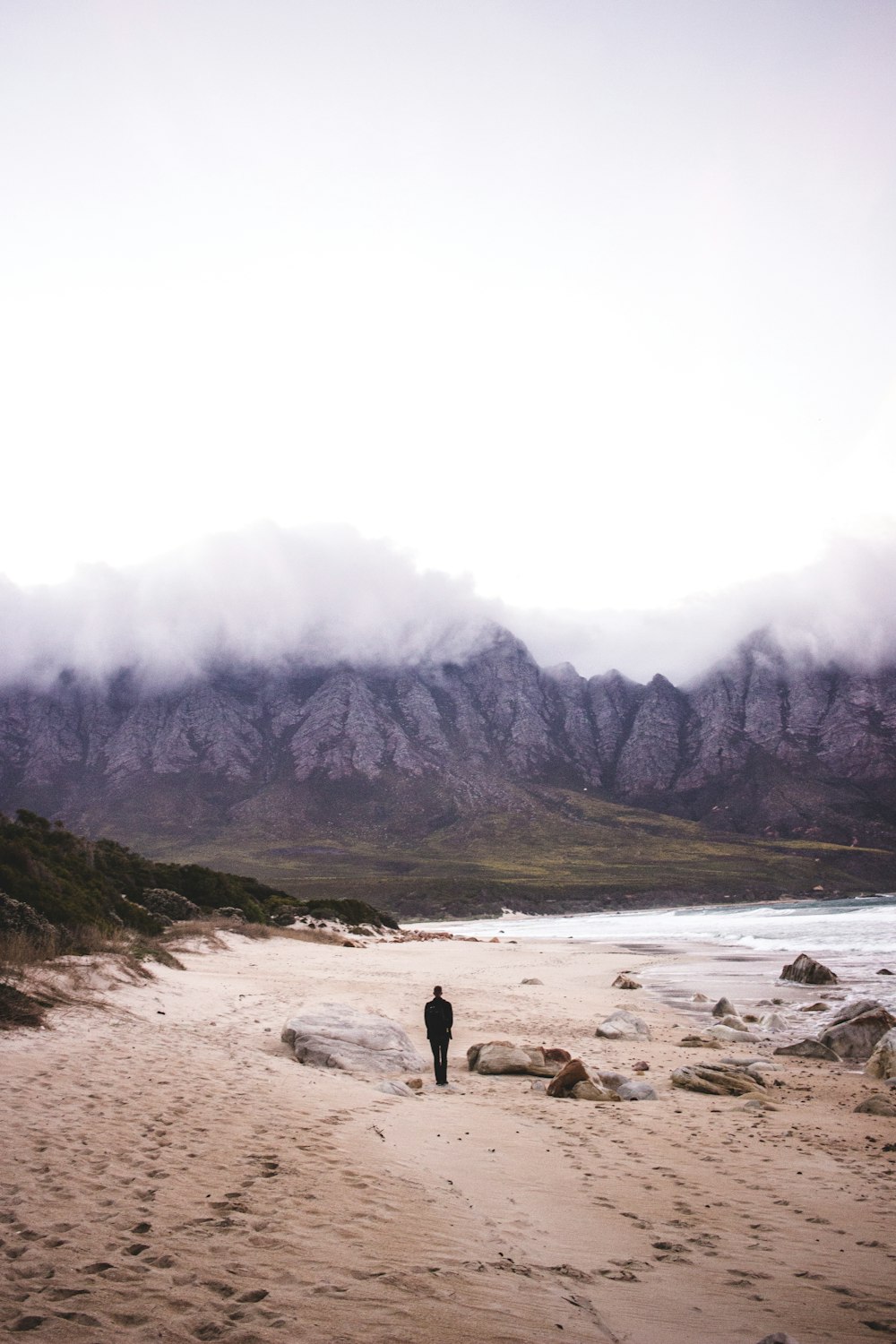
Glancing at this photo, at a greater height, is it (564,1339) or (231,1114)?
(564,1339)

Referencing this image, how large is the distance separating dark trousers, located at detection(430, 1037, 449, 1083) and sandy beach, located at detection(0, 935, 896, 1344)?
2.51 feet

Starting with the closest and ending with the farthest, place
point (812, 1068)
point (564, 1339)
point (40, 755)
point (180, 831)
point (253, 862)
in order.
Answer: point (564, 1339) < point (812, 1068) < point (253, 862) < point (180, 831) < point (40, 755)

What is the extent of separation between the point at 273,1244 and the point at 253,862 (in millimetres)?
144231

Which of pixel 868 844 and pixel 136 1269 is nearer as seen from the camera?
pixel 136 1269

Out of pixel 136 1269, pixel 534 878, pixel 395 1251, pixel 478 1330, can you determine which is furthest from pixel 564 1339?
pixel 534 878

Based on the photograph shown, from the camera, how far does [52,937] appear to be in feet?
56.8

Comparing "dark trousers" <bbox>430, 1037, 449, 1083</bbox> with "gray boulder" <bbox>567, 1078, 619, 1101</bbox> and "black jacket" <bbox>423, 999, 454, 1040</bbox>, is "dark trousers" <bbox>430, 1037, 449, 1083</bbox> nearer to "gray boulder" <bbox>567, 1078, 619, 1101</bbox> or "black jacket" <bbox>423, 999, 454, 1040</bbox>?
"black jacket" <bbox>423, 999, 454, 1040</bbox>

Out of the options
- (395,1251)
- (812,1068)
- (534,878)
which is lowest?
(534,878)

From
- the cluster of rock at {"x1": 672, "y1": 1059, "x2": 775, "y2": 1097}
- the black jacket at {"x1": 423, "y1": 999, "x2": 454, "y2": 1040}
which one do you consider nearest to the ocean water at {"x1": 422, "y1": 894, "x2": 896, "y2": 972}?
the cluster of rock at {"x1": 672, "y1": 1059, "x2": 775, "y2": 1097}

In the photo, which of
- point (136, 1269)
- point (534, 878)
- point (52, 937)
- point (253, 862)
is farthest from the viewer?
point (253, 862)

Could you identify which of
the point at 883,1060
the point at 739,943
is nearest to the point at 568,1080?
the point at 883,1060

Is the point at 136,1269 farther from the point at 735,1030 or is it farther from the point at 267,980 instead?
the point at 267,980

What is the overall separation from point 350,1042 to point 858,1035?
11240mm

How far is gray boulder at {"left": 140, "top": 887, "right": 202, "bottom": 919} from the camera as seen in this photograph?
135 feet
